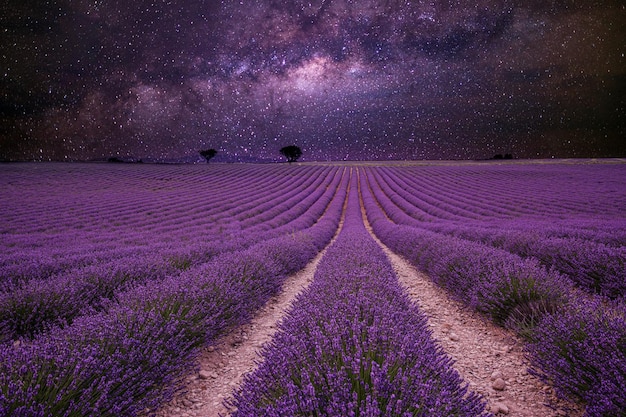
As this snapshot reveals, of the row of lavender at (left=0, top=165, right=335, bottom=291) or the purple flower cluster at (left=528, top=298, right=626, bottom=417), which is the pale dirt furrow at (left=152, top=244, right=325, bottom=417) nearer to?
the purple flower cluster at (left=528, top=298, right=626, bottom=417)

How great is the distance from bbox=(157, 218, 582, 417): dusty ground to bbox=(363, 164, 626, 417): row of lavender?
6.7 inches

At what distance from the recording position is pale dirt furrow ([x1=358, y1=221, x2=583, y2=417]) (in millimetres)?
2273

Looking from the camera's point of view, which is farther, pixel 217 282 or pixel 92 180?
pixel 92 180

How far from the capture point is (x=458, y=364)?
2.97 metres

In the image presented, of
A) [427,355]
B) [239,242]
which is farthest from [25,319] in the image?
[239,242]

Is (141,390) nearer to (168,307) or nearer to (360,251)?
(168,307)

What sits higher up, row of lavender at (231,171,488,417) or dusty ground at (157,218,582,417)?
row of lavender at (231,171,488,417)

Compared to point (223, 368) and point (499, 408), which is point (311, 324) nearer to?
point (223, 368)

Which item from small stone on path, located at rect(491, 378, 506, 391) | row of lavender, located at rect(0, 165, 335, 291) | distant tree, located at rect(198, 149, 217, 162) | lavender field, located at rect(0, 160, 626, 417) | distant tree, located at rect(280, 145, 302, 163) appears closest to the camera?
lavender field, located at rect(0, 160, 626, 417)

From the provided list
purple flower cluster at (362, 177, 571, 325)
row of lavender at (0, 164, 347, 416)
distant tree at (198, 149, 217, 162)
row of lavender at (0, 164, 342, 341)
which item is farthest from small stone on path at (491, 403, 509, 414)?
distant tree at (198, 149, 217, 162)

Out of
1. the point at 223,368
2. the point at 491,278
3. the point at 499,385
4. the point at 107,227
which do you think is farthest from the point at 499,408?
the point at 107,227

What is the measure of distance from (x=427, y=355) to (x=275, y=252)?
4566 mm

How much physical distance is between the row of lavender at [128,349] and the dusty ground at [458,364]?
0.21 meters

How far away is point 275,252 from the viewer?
620cm
